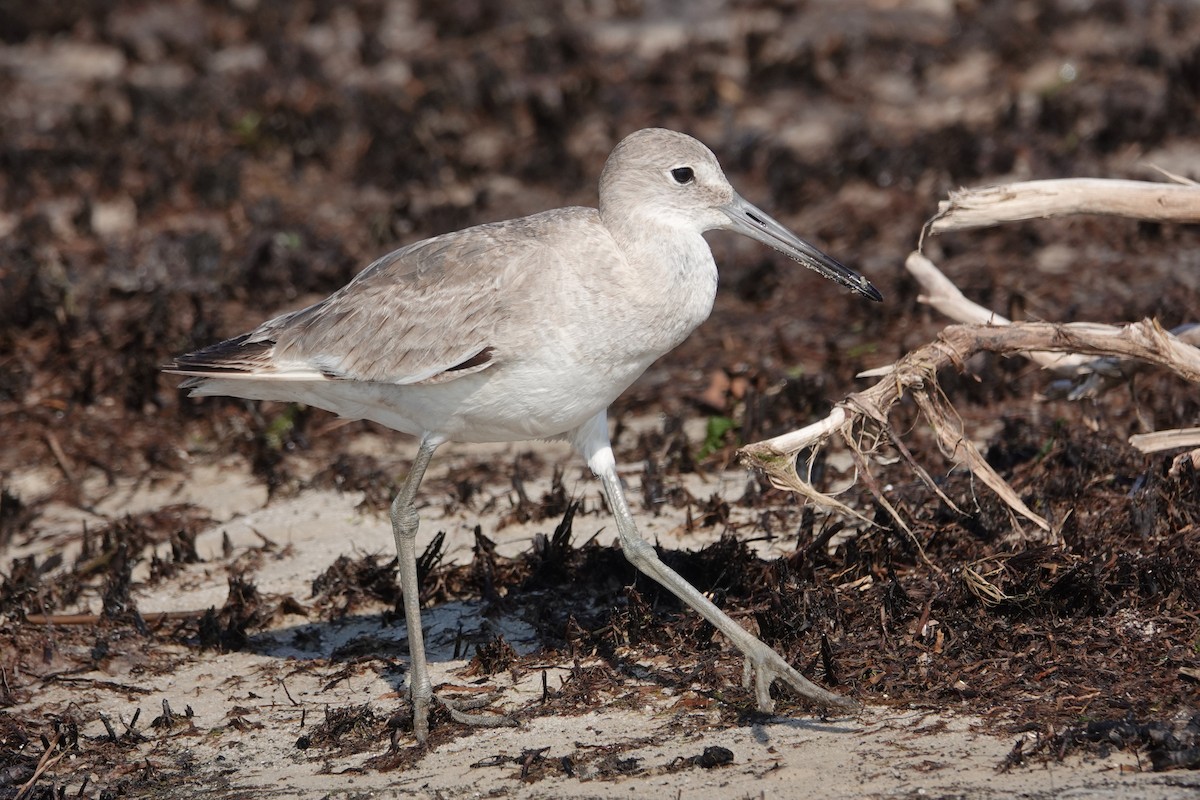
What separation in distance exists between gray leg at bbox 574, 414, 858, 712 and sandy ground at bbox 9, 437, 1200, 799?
0.12 m

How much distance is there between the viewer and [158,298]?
8.60 m

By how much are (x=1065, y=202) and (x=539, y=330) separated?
2039 millimetres

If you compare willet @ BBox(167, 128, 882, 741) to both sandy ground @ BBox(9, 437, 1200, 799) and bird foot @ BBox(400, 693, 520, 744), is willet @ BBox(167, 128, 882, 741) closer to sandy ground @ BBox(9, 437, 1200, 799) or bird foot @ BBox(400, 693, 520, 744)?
bird foot @ BBox(400, 693, 520, 744)

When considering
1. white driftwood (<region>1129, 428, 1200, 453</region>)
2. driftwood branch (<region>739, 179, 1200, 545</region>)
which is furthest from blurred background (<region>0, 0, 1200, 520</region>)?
driftwood branch (<region>739, 179, 1200, 545</region>)

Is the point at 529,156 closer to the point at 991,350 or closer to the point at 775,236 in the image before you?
the point at 775,236

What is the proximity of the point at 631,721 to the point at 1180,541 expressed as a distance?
2104 millimetres

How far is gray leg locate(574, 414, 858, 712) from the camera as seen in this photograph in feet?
16.3

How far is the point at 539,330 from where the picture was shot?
5.18 metres

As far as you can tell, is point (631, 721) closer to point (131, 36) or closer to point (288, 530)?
point (288, 530)

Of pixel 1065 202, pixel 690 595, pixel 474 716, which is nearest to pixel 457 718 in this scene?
pixel 474 716

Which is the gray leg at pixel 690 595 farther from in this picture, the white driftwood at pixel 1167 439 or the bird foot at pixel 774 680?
the white driftwood at pixel 1167 439

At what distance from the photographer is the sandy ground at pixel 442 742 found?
14.6 ft

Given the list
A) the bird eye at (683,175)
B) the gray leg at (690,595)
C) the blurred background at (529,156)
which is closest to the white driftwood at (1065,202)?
the bird eye at (683,175)

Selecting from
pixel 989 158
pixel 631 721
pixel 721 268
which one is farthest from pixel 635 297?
pixel 989 158
